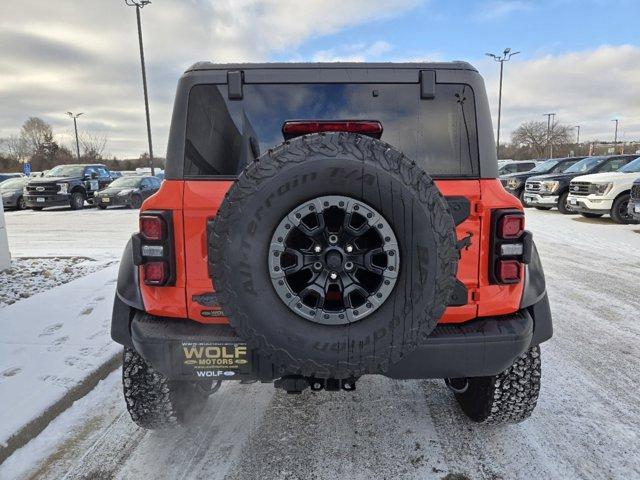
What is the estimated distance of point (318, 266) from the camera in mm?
1859

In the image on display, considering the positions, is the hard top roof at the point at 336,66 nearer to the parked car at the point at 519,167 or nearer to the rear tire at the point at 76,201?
the rear tire at the point at 76,201

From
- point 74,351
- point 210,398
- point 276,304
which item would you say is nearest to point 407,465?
point 276,304

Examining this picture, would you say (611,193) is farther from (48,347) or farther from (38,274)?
(38,274)

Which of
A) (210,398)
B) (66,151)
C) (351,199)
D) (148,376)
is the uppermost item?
(66,151)

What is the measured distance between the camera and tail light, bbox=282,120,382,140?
6.91ft

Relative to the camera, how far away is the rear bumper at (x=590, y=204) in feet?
38.4

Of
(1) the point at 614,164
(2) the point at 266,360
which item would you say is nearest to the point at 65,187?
(2) the point at 266,360

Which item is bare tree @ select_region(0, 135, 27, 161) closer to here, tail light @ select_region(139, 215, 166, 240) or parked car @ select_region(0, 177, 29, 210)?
parked car @ select_region(0, 177, 29, 210)

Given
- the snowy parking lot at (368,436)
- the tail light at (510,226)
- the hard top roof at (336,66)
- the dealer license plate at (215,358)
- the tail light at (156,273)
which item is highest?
the hard top roof at (336,66)

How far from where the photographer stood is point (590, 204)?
39.2 ft

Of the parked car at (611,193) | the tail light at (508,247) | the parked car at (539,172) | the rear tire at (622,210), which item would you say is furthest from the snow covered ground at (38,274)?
the parked car at (539,172)

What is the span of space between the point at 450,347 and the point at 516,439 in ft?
3.33

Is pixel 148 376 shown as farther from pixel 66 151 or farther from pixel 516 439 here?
pixel 66 151

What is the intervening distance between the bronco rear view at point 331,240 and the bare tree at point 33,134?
297 ft
